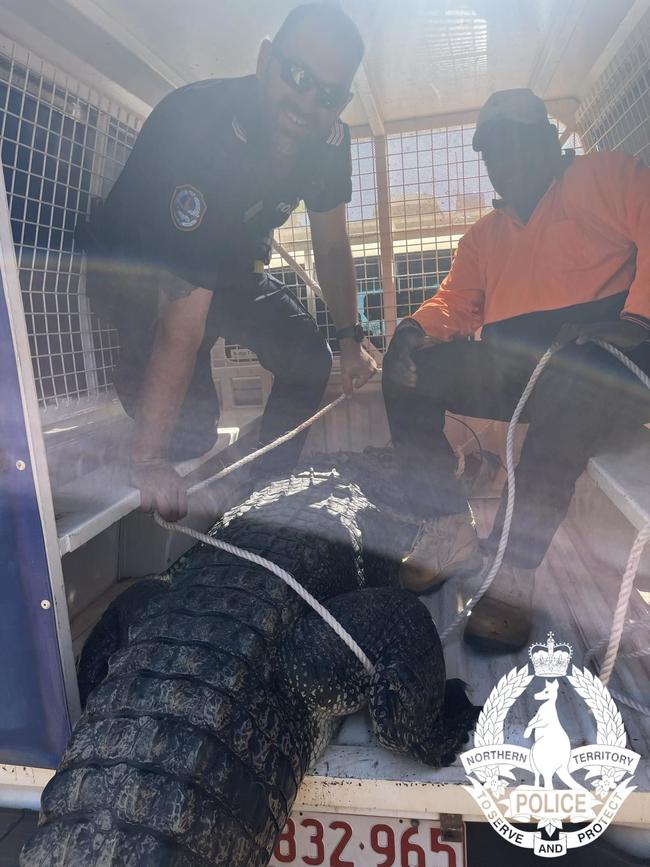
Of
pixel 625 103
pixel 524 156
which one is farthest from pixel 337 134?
pixel 625 103

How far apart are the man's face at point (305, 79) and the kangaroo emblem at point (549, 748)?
1950 mm

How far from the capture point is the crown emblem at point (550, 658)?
1.68 meters

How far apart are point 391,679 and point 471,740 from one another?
228 mm

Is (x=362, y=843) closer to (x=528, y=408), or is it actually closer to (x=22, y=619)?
(x=22, y=619)

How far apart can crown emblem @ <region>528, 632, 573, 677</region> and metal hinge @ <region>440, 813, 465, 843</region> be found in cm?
51

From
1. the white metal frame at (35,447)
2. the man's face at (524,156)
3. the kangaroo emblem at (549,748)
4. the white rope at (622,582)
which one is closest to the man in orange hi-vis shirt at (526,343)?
the man's face at (524,156)

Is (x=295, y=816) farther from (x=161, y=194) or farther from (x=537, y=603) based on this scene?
(x=161, y=194)

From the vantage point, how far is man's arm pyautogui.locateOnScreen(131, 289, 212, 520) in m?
1.74

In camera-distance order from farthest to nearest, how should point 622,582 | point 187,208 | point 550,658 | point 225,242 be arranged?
point 225,242 < point 187,208 < point 550,658 < point 622,582

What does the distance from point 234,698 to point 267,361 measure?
172 centimetres

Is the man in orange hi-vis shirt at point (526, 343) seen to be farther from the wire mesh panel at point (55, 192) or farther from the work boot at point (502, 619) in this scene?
the wire mesh panel at point (55, 192)

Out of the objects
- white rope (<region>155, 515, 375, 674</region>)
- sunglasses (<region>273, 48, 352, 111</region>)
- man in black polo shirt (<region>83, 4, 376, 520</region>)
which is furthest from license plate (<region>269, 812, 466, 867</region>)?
sunglasses (<region>273, 48, 352, 111</region>)

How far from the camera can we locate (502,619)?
179 centimetres

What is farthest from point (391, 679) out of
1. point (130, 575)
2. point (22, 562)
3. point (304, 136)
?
point (304, 136)
